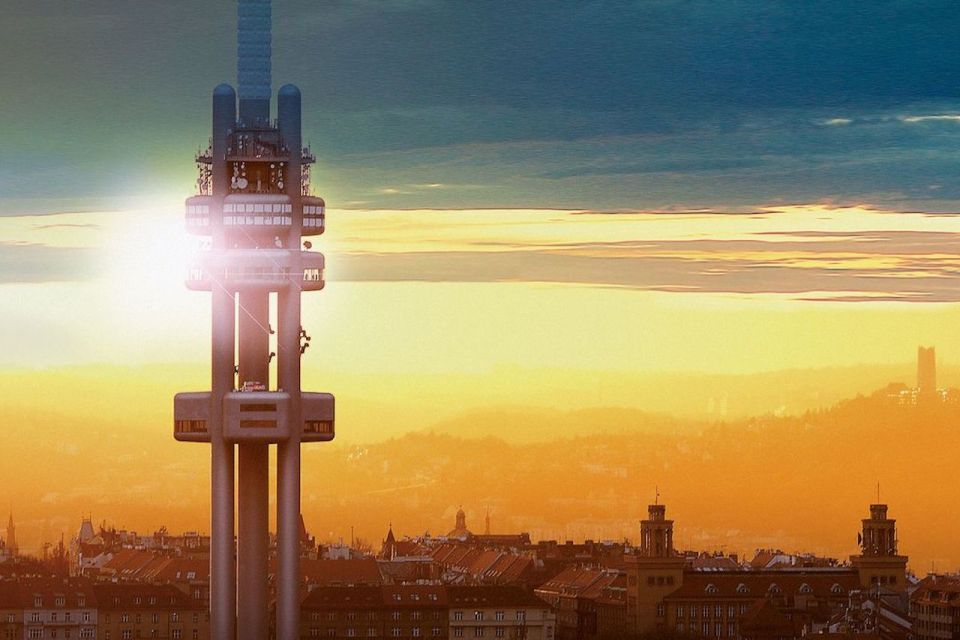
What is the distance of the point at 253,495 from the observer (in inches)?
4552

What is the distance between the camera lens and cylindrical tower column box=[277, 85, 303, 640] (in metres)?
114

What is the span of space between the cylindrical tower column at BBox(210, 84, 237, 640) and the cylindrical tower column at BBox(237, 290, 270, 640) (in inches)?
16.0

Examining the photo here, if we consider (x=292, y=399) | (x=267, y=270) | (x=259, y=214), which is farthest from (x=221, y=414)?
(x=259, y=214)

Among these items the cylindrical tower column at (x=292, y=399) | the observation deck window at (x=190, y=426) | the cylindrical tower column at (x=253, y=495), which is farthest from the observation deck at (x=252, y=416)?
the cylindrical tower column at (x=253, y=495)

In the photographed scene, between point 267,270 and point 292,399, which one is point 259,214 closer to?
point 267,270

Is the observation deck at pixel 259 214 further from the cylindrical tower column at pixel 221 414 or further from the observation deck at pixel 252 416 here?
the observation deck at pixel 252 416

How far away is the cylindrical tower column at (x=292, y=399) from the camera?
114 m

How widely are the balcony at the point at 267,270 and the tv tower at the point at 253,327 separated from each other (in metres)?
0.04

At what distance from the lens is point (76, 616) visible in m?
197

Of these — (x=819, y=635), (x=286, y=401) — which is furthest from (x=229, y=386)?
(x=819, y=635)

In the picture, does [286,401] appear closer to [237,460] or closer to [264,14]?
[237,460]

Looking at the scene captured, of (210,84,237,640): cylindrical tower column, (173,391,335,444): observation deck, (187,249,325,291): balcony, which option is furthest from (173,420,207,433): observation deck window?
(187,249,325,291): balcony

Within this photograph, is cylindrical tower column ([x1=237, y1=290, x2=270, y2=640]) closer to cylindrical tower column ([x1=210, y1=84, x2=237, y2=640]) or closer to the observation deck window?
cylindrical tower column ([x1=210, y1=84, x2=237, y2=640])

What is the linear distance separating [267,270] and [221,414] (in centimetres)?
550
